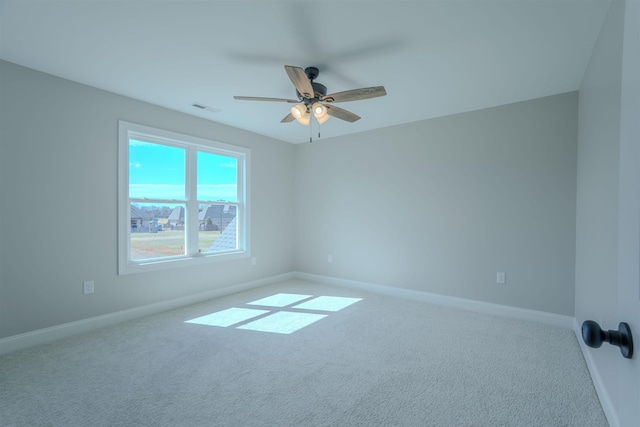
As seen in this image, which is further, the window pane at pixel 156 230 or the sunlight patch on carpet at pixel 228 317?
the window pane at pixel 156 230

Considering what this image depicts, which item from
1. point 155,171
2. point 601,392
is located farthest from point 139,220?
point 601,392

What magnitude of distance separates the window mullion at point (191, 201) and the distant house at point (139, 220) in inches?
19.7

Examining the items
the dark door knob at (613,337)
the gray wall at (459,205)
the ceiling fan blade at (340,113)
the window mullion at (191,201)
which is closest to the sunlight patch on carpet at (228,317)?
the window mullion at (191,201)

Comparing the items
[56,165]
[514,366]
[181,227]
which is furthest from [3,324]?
[514,366]

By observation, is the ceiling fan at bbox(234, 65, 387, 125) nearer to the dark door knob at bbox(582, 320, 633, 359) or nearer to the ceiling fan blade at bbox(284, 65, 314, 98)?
the ceiling fan blade at bbox(284, 65, 314, 98)

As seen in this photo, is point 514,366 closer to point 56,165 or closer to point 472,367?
point 472,367

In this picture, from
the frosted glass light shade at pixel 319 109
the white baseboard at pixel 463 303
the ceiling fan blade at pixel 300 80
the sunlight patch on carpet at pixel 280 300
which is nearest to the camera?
the ceiling fan blade at pixel 300 80

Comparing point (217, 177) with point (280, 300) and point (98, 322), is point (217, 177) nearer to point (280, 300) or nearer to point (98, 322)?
point (280, 300)

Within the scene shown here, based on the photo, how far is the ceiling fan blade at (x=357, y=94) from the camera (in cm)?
236

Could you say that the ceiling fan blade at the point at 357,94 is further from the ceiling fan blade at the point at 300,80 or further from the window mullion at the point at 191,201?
the window mullion at the point at 191,201

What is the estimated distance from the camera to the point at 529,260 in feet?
11.0

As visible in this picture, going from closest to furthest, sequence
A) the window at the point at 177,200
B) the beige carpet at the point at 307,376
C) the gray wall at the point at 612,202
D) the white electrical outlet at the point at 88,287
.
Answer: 1. the gray wall at the point at 612,202
2. the beige carpet at the point at 307,376
3. the white electrical outlet at the point at 88,287
4. the window at the point at 177,200

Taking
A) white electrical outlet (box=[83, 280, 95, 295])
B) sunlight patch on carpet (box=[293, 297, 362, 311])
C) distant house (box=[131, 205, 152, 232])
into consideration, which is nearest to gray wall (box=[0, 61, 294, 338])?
white electrical outlet (box=[83, 280, 95, 295])

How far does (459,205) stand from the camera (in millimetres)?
3832
